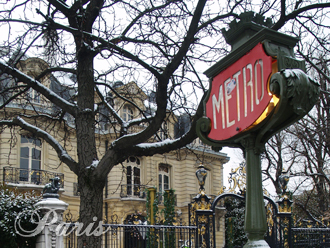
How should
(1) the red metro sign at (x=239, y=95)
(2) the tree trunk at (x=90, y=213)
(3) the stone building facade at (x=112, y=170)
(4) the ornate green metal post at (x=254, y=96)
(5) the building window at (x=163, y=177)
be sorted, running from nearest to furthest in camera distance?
(4) the ornate green metal post at (x=254, y=96) < (1) the red metro sign at (x=239, y=95) < (2) the tree trunk at (x=90, y=213) < (3) the stone building facade at (x=112, y=170) < (5) the building window at (x=163, y=177)

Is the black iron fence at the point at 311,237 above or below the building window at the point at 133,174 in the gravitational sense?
below

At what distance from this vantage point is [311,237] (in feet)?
43.2

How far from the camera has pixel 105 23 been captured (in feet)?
28.9

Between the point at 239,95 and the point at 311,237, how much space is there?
11282mm

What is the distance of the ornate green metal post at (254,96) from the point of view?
293 cm

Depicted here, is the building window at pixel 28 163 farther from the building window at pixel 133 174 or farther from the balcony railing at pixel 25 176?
the building window at pixel 133 174

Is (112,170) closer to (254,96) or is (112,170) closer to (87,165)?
(87,165)

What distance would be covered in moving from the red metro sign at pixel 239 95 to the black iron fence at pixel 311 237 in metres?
9.33

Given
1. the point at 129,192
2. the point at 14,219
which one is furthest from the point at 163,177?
the point at 14,219

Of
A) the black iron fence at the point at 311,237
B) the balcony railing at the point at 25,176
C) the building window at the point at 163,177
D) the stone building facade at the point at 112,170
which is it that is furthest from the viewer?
the building window at the point at 163,177

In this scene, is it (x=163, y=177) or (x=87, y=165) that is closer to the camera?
(x=87, y=165)

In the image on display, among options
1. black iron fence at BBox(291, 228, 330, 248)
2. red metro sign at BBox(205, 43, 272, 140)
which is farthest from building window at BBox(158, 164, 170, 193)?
red metro sign at BBox(205, 43, 272, 140)

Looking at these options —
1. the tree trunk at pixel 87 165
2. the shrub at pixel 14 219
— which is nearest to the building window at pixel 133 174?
the shrub at pixel 14 219

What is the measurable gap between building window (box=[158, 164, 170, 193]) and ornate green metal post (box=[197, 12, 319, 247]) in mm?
28278
